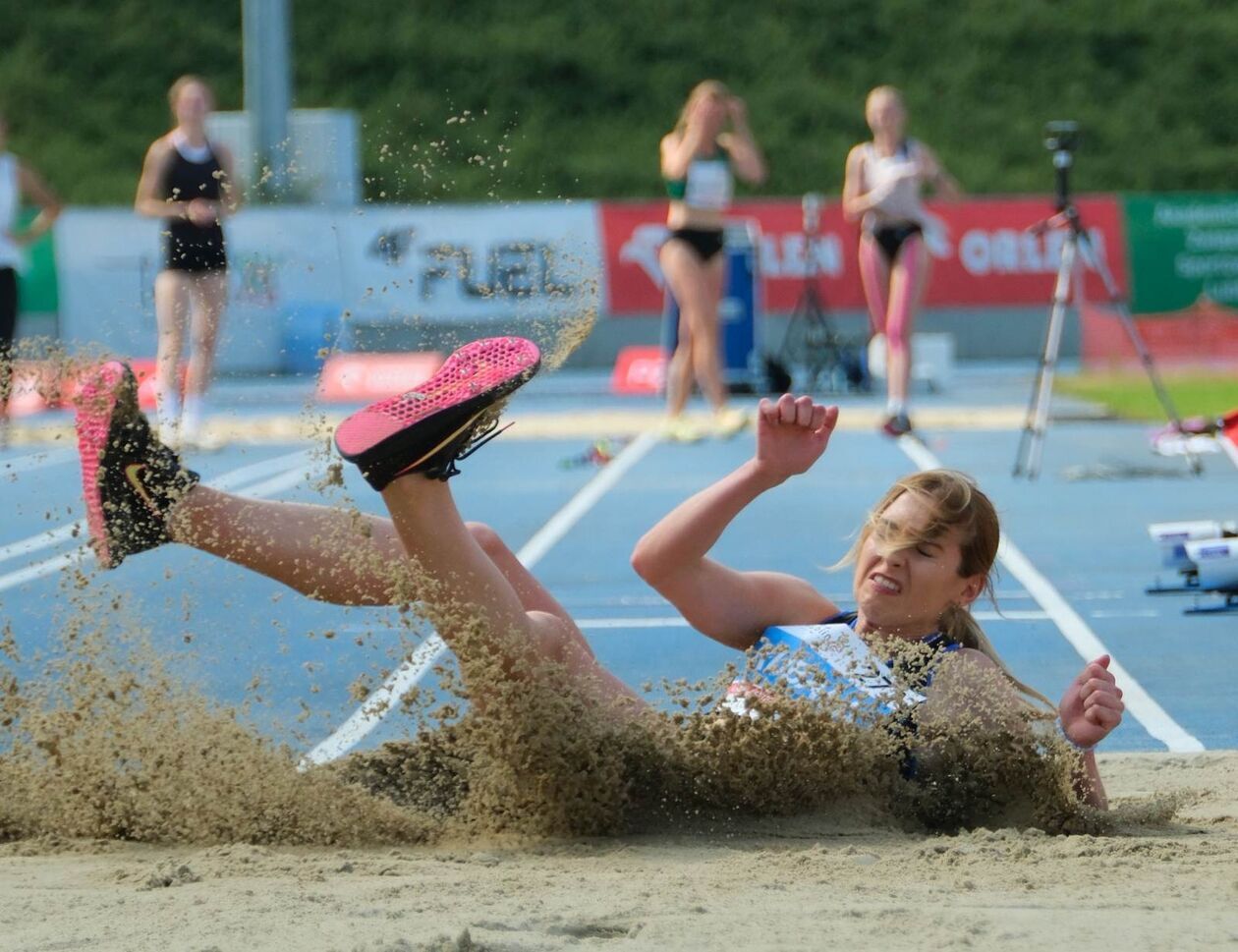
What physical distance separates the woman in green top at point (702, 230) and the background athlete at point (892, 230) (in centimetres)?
79

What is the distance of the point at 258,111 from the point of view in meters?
23.5

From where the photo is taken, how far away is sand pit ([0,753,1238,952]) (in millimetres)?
2953

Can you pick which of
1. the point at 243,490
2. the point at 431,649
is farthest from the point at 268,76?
the point at 431,649

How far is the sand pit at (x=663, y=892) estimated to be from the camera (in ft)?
9.69

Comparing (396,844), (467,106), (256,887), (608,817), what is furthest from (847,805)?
(467,106)

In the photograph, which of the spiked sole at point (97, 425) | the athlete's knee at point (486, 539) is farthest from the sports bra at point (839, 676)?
the spiked sole at point (97, 425)

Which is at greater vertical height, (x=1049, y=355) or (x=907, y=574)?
(x=907, y=574)

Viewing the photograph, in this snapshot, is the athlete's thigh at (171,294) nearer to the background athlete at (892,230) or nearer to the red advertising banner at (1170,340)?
the background athlete at (892,230)

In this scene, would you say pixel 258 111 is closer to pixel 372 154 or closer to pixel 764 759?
pixel 372 154

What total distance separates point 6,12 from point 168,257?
25.0m

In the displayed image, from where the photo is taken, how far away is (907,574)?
400 cm

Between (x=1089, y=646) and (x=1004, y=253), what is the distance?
658 inches

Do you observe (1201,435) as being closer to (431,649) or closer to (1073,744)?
(1073,744)

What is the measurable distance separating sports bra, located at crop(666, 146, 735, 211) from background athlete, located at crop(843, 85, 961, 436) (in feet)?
2.65
